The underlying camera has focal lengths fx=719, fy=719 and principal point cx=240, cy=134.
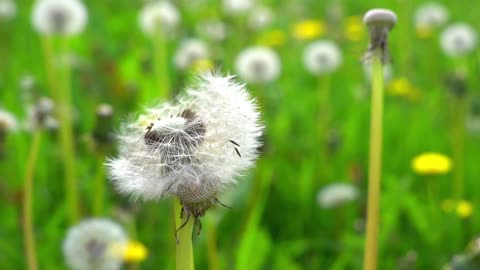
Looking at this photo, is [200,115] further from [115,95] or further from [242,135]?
[115,95]

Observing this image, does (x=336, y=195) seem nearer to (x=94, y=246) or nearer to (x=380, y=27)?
(x=94, y=246)

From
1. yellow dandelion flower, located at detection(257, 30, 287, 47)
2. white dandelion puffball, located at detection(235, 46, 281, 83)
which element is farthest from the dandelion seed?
white dandelion puffball, located at detection(235, 46, 281, 83)

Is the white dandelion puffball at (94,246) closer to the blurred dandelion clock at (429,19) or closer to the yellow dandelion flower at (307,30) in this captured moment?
the yellow dandelion flower at (307,30)

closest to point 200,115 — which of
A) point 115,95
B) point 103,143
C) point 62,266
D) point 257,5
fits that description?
point 103,143

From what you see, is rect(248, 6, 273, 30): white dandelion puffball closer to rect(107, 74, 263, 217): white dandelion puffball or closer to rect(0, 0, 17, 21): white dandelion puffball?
rect(0, 0, 17, 21): white dandelion puffball

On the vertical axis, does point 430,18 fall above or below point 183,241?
above

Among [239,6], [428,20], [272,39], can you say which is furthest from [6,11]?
[428,20]
